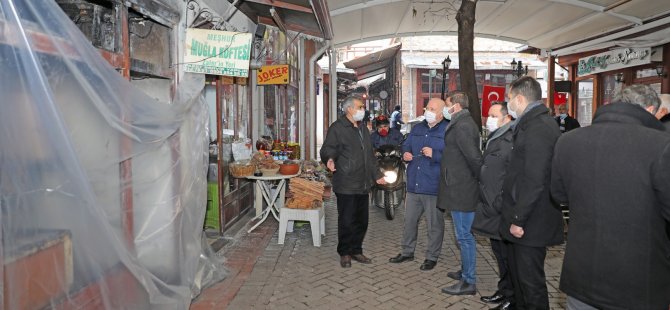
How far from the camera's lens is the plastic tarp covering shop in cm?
234

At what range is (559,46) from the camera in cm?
1650

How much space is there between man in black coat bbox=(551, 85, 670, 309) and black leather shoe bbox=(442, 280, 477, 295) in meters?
2.16

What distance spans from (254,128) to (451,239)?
12.3ft

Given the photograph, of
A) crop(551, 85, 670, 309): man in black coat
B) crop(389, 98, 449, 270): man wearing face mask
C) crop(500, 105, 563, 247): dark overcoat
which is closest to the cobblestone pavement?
crop(389, 98, 449, 270): man wearing face mask

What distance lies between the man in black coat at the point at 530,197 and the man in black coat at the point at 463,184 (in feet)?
3.20

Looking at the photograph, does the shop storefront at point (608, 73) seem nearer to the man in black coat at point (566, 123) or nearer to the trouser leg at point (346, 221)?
the man in black coat at point (566, 123)

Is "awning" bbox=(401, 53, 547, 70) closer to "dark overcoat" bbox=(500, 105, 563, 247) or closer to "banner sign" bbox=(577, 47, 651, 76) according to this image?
"banner sign" bbox=(577, 47, 651, 76)

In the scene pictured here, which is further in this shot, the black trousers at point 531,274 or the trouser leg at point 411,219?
the trouser leg at point 411,219

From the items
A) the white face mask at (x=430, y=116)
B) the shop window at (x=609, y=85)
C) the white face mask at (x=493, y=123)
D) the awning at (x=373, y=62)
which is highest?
the awning at (x=373, y=62)

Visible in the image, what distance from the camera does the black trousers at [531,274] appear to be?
3771 mm

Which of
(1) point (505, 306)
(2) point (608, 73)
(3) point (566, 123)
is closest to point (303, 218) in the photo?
(1) point (505, 306)

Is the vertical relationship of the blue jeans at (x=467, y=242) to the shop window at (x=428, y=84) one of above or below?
below

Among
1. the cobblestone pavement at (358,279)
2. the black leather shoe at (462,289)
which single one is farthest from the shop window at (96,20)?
the black leather shoe at (462,289)

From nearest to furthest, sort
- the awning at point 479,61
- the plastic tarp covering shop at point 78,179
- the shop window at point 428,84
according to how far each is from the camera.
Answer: the plastic tarp covering shop at point 78,179 < the awning at point 479,61 < the shop window at point 428,84
